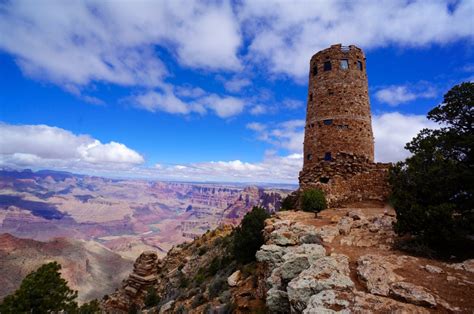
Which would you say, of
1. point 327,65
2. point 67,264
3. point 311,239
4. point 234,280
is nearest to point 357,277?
Answer: point 311,239

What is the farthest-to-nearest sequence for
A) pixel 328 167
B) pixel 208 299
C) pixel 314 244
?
pixel 328 167, pixel 208 299, pixel 314 244

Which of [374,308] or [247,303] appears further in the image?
[247,303]

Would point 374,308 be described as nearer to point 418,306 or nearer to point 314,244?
point 418,306

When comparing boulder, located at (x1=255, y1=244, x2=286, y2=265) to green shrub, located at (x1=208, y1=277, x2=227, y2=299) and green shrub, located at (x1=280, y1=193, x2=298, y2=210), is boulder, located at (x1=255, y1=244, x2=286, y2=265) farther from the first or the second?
green shrub, located at (x1=280, y1=193, x2=298, y2=210)

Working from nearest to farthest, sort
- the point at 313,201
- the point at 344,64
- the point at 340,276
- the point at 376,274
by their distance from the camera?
the point at 340,276 → the point at 376,274 → the point at 313,201 → the point at 344,64

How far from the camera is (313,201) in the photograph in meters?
21.4

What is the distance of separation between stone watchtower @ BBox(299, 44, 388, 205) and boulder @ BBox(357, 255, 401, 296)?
52.4 feet

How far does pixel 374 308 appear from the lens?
6.96 metres

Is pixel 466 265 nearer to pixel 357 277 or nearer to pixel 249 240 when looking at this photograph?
pixel 357 277

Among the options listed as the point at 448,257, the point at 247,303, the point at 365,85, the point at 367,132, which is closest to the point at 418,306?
the point at 448,257

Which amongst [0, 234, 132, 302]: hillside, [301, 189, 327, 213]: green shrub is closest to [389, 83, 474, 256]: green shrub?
[301, 189, 327, 213]: green shrub

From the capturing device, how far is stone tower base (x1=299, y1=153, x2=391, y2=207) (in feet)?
77.4

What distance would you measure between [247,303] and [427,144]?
12.0 meters

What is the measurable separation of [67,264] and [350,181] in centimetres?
19060
